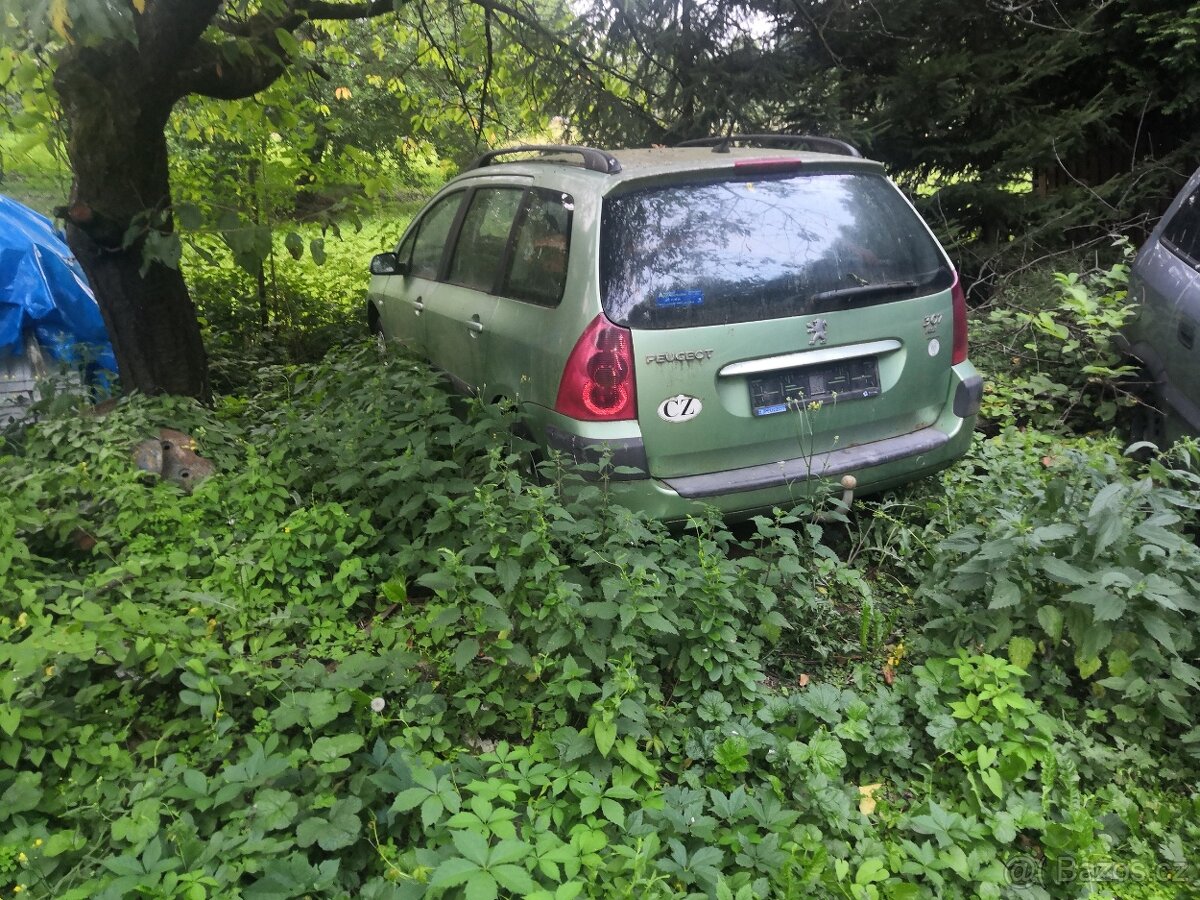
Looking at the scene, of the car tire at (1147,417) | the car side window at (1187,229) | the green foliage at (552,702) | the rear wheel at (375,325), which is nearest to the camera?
the green foliage at (552,702)

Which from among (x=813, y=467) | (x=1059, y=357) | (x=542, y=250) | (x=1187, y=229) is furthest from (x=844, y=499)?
(x=1059, y=357)

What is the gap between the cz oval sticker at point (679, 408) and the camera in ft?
9.94

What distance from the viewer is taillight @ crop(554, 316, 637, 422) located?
9.87 feet

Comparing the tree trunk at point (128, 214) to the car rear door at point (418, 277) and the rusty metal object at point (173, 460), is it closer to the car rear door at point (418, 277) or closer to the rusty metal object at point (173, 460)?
the rusty metal object at point (173, 460)

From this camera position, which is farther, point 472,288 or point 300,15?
point 300,15

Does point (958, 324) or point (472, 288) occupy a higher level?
point (472, 288)

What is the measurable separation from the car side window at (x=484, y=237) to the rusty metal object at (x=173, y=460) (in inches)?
63.6

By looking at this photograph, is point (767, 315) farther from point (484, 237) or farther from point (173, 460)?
point (173, 460)

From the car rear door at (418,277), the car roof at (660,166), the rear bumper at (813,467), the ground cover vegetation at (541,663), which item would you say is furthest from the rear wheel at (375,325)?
the rear bumper at (813,467)

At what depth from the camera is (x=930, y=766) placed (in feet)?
8.29

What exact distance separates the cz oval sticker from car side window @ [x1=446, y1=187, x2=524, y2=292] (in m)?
1.31

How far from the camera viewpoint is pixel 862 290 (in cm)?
330

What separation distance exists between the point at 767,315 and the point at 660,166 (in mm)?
770

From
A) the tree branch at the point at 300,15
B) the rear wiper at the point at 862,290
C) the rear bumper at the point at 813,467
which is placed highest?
the tree branch at the point at 300,15
